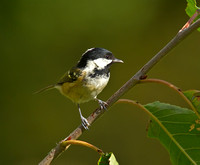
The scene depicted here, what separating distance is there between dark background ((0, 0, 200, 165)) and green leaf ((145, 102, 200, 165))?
3069 millimetres

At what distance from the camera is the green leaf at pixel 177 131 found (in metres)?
1.74

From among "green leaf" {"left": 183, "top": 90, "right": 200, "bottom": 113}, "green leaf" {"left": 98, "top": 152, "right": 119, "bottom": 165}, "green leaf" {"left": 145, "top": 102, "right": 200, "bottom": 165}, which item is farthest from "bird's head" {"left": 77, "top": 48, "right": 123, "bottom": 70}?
"green leaf" {"left": 98, "top": 152, "right": 119, "bottom": 165}

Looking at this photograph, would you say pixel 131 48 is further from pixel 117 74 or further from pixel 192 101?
pixel 192 101

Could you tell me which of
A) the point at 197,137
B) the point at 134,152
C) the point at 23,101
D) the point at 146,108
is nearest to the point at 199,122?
the point at 197,137

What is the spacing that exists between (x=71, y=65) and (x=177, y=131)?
3388 mm

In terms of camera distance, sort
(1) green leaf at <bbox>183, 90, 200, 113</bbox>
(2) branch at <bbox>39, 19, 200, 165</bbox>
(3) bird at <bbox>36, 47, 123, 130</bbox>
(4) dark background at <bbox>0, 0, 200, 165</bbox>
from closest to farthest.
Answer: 1. (2) branch at <bbox>39, 19, 200, 165</bbox>
2. (1) green leaf at <bbox>183, 90, 200, 113</bbox>
3. (3) bird at <bbox>36, 47, 123, 130</bbox>
4. (4) dark background at <bbox>0, 0, 200, 165</bbox>

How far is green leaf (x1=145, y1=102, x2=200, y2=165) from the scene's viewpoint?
1738mm

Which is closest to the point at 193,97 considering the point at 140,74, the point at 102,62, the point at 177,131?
the point at 177,131

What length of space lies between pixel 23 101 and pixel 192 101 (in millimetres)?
3808

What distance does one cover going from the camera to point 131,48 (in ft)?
17.2

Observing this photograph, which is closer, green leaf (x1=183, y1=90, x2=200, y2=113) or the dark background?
green leaf (x1=183, y1=90, x2=200, y2=113)

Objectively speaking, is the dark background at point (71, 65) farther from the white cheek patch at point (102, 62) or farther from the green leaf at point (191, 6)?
the green leaf at point (191, 6)

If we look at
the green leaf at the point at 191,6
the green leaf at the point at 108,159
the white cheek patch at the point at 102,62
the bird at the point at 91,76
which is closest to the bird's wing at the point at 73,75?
the bird at the point at 91,76

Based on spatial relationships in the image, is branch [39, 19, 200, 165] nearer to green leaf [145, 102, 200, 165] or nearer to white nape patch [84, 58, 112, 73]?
green leaf [145, 102, 200, 165]
